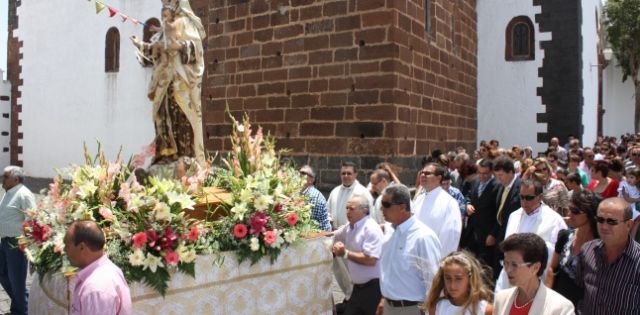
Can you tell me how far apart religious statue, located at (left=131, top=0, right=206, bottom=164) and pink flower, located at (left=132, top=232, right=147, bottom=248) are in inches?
76.9

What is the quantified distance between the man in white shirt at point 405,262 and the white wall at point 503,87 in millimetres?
A: 11006

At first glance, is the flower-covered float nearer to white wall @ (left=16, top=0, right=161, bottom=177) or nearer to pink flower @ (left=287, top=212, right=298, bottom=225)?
pink flower @ (left=287, top=212, right=298, bottom=225)

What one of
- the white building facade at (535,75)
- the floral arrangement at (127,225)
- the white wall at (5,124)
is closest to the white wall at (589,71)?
the white building facade at (535,75)

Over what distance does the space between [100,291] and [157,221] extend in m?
0.99

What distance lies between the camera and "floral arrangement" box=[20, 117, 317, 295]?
12.7ft

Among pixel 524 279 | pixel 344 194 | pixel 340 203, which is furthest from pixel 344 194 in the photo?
pixel 524 279

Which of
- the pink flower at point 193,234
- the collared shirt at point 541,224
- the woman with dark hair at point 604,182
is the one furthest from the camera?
the woman with dark hair at point 604,182

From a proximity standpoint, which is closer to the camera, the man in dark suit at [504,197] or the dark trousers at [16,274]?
the dark trousers at [16,274]

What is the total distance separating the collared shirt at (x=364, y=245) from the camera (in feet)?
16.0

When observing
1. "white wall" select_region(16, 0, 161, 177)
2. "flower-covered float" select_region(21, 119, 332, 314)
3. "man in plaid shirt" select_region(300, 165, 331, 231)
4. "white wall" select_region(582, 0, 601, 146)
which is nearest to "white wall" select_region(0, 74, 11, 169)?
"white wall" select_region(16, 0, 161, 177)

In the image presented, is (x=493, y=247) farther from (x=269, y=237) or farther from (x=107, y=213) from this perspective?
(x=107, y=213)

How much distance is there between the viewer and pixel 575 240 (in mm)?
3912

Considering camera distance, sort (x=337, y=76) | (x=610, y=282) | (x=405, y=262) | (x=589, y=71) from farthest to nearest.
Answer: (x=589, y=71) → (x=337, y=76) → (x=405, y=262) → (x=610, y=282)

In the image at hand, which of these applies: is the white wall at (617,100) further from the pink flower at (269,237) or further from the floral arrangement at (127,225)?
the floral arrangement at (127,225)
